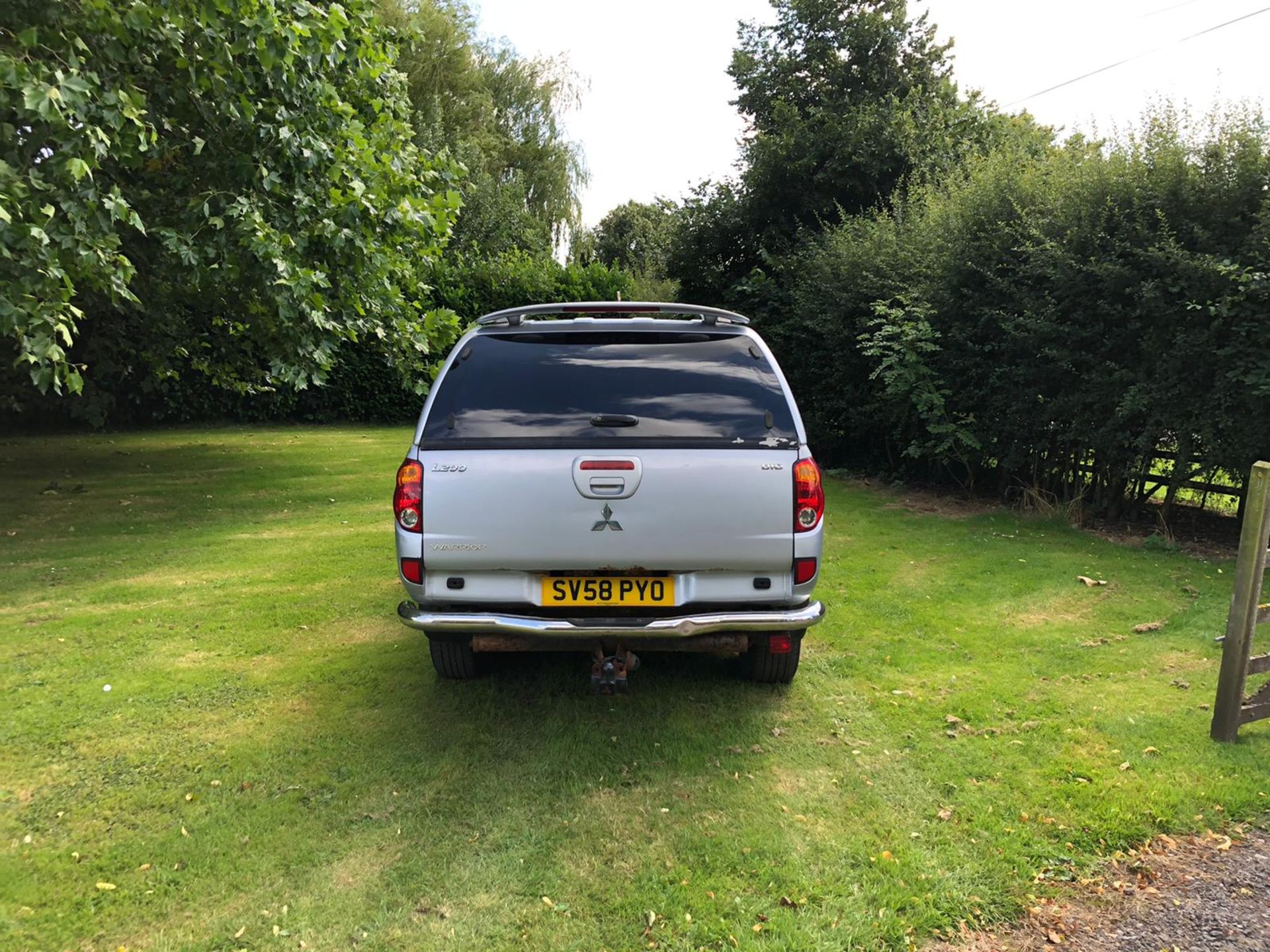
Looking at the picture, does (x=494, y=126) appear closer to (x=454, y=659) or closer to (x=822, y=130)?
(x=822, y=130)

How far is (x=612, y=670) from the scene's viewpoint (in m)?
3.57

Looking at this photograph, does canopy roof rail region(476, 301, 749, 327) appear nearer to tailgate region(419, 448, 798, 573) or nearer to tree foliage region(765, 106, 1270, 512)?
tailgate region(419, 448, 798, 573)

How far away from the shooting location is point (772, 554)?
11.3 ft

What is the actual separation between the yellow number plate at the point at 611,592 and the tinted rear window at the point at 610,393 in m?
0.61

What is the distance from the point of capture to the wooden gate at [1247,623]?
11.9 ft

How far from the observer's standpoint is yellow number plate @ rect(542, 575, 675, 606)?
347 centimetres

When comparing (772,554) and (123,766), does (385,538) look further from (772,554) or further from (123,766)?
(772,554)

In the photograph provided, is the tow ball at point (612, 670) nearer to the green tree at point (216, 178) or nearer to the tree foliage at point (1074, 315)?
the green tree at point (216, 178)

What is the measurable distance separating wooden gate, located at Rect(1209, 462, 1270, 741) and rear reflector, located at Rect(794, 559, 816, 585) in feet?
6.42

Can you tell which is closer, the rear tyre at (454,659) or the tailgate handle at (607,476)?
the tailgate handle at (607,476)

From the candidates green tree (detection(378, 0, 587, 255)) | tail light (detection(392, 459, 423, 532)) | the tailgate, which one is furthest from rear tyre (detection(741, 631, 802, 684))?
green tree (detection(378, 0, 587, 255))

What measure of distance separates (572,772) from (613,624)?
76cm

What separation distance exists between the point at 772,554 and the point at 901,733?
1339 millimetres

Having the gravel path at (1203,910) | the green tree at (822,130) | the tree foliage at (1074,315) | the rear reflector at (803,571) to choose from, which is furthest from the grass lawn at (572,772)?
the green tree at (822,130)
